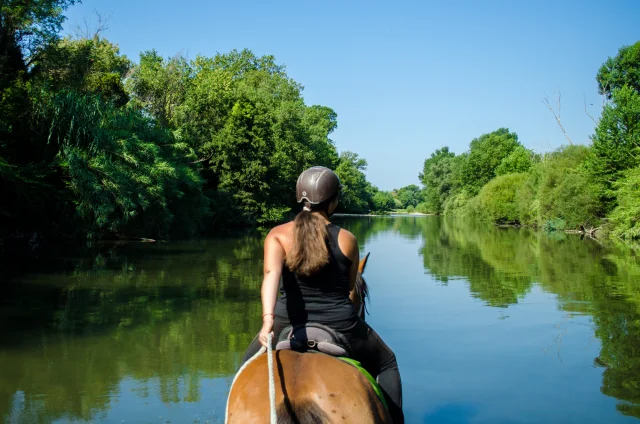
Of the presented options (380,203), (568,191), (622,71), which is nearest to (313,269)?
(568,191)

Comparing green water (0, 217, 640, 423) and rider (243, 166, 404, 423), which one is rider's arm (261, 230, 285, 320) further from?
green water (0, 217, 640, 423)

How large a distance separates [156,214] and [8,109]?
7.20 metres

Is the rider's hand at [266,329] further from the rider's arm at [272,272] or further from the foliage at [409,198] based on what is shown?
the foliage at [409,198]

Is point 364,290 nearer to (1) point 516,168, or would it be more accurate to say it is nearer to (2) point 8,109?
(2) point 8,109

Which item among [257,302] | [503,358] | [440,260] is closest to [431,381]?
[503,358]

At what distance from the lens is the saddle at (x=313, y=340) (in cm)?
284

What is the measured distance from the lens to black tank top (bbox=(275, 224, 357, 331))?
2.94m

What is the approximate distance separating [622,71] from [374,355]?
5897cm

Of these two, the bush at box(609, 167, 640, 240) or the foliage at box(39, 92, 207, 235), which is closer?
the foliage at box(39, 92, 207, 235)

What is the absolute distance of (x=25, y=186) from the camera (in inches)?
795

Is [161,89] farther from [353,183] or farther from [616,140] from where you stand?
[353,183]

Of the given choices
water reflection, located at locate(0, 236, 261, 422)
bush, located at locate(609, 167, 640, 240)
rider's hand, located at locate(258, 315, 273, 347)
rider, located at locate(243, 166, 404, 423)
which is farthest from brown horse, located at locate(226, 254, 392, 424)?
bush, located at locate(609, 167, 640, 240)

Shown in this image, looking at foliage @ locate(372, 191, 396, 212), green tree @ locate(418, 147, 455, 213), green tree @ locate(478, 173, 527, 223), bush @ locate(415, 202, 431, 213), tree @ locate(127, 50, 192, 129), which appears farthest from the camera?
foliage @ locate(372, 191, 396, 212)

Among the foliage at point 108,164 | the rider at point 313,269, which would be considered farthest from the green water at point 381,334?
the foliage at point 108,164
